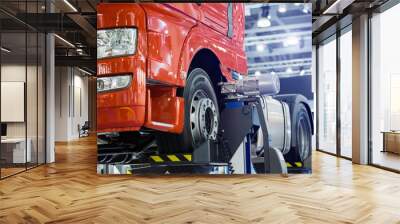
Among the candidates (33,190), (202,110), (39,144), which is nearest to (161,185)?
(202,110)

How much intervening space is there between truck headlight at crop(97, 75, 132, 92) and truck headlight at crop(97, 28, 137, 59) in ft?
1.14

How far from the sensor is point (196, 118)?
526 cm

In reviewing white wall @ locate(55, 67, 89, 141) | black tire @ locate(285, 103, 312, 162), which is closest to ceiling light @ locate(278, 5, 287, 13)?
black tire @ locate(285, 103, 312, 162)

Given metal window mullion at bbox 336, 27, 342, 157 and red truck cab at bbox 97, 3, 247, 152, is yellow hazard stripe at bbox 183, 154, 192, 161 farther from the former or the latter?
metal window mullion at bbox 336, 27, 342, 157

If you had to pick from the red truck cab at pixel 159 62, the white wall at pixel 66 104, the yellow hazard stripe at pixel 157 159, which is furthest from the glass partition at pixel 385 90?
the white wall at pixel 66 104

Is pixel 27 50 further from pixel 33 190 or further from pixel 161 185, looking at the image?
pixel 161 185

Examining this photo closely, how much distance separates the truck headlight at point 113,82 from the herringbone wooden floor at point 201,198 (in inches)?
52.3

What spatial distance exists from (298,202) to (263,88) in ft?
6.54

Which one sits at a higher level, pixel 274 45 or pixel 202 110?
pixel 274 45

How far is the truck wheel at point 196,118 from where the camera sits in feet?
17.1

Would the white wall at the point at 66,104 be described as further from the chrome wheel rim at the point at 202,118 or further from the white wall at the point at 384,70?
the white wall at the point at 384,70

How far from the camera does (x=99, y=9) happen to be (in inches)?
205

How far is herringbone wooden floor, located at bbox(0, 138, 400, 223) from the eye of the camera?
3299 mm

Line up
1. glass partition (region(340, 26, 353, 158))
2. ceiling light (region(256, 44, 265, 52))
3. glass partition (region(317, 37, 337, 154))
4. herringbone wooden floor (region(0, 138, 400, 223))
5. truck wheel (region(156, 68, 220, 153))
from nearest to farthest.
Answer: herringbone wooden floor (region(0, 138, 400, 223))
truck wheel (region(156, 68, 220, 153))
ceiling light (region(256, 44, 265, 52))
glass partition (region(340, 26, 353, 158))
glass partition (region(317, 37, 337, 154))
